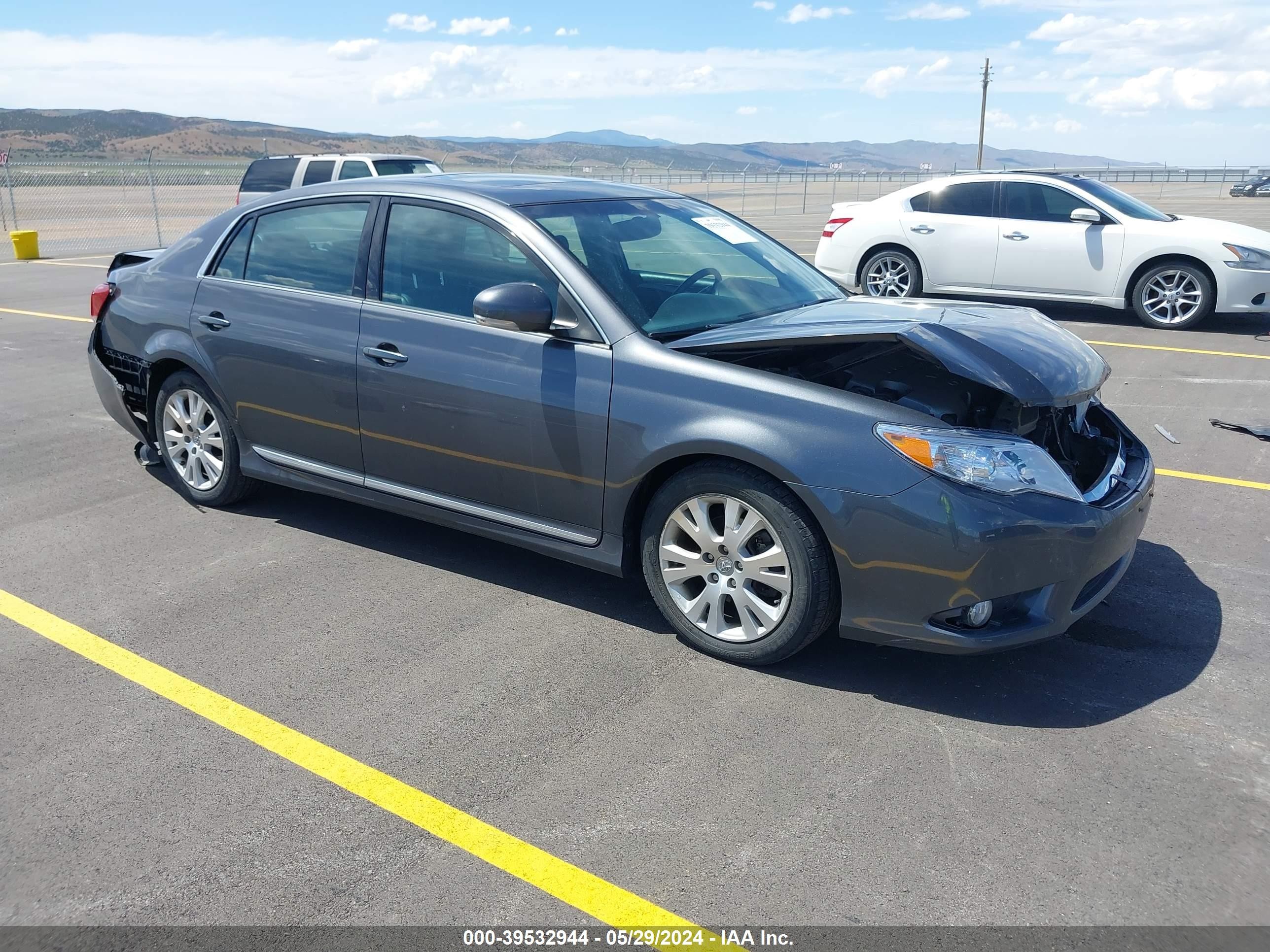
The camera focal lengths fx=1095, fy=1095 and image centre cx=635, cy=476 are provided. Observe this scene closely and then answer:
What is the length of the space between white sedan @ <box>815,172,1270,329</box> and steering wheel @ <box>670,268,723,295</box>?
6285mm

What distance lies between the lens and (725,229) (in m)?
5.02

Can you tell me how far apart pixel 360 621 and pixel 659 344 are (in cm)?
157

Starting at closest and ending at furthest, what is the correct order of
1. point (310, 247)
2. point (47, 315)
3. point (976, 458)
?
point (976, 458), point (310, 247), point (47, 315)

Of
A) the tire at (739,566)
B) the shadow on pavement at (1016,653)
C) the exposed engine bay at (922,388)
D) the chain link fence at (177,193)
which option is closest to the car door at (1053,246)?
the chain link fence at (177,193)

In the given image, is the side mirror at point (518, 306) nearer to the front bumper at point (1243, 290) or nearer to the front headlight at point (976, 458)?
the front headlight at point (976, 458)

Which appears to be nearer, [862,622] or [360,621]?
[862,622]

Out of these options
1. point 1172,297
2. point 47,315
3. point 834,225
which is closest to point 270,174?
point 47,315

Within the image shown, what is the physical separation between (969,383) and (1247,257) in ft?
27.1

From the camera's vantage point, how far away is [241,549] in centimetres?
502

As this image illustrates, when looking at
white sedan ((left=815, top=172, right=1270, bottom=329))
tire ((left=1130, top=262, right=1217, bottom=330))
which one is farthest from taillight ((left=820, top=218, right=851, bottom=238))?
tire ((left=1130, top=262, right=1217, bottom=330))

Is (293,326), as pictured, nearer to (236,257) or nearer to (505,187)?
(236,257)

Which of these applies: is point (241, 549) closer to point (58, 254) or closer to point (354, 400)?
point (354, 400)

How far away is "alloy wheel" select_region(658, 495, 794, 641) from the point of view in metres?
3.70

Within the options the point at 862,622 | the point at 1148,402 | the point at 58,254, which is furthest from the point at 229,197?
the point at 862,622
